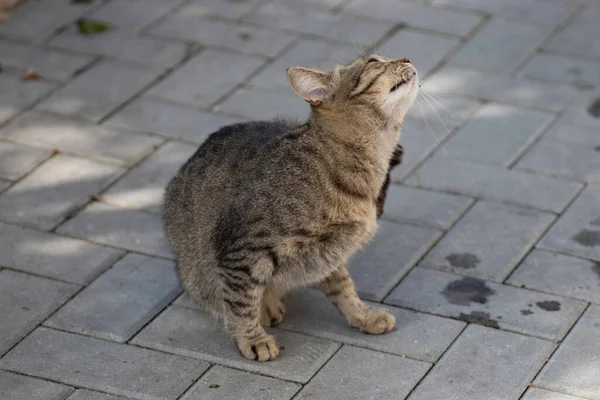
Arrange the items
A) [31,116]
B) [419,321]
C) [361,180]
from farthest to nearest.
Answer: [31,116] → [419,321] → [361,180]

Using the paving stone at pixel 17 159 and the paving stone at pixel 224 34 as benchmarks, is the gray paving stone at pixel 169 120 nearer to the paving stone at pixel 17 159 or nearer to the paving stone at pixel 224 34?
the paving stone at pixel 17 159

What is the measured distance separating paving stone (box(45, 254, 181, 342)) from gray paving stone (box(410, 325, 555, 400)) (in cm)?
131

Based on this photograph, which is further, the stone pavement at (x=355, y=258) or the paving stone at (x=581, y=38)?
the paving stone at (x=581, y=38)

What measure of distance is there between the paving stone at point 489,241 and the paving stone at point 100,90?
91.2 inches

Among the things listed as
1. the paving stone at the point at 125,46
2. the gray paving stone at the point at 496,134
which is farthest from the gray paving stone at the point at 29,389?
the paving stone at the point at 125,46

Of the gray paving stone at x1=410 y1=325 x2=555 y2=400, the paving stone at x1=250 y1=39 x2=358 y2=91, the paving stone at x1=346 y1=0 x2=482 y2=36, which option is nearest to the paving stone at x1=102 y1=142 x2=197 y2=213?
the paving stone at x1=250 y1=39 x2=358 y2=91

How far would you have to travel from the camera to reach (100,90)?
6613 mm

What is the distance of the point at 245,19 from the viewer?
7.36m

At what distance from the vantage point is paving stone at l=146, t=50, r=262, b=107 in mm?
6527

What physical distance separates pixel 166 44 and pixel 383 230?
8.12ft

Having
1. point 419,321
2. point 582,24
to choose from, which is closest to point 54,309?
point 419,321

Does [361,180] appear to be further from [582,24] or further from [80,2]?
[80,2]

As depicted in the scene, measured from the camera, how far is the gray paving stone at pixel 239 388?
4250 millimetres

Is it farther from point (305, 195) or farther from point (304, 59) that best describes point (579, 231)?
point (304, 59)
